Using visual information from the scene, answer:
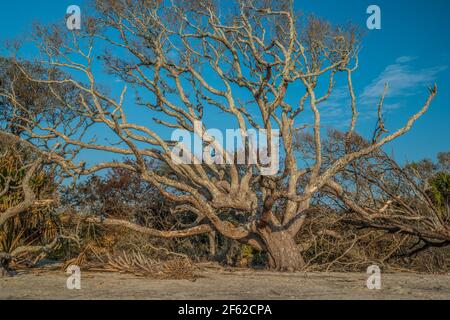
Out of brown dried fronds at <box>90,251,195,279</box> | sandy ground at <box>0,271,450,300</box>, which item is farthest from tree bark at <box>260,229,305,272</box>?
brown dried fronds at <box>90,251,195,279</box>

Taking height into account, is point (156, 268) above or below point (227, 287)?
above

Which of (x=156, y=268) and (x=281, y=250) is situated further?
(x=281, y=250)

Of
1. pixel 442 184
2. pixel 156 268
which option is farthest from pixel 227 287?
pixel 442 184

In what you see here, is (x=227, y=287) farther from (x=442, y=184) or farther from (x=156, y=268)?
(x=442, y=184)

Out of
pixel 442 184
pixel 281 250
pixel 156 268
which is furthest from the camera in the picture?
pixel 442 184

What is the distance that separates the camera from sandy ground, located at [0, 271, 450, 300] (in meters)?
6.54

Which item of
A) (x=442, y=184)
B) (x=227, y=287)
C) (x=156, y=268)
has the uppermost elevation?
(x=442, y=184)

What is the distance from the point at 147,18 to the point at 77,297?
819 centimetres

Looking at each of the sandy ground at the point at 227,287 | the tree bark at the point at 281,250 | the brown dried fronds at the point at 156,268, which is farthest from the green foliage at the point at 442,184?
the brown dried fronds at the point at 156,268

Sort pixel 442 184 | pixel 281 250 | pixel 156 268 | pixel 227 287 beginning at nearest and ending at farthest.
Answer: pixel 227 287, pixel 156 268, pixel 281 250, pixel 442 184

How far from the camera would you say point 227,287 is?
24.8ft

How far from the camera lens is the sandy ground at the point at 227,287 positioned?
6.54 meters

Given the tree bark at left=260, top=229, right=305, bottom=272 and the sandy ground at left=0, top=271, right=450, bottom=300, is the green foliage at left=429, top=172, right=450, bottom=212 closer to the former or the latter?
the tree bark at left=260, top=229, right=305, bottom=272
